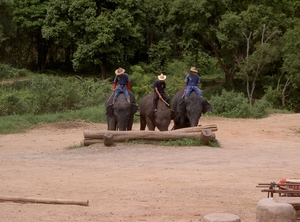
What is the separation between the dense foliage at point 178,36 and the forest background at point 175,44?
0.20 ft

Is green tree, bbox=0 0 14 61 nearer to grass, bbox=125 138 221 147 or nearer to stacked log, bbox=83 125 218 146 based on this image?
stacked log, bbox=83 125 218 146

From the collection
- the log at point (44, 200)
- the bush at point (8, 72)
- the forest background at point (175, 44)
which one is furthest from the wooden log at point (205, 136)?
the bush at point (8, 72)

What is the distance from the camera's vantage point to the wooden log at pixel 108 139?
17.1m

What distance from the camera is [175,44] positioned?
4616cm

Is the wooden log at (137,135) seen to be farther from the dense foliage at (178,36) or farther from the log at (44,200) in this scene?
the dense foliage at (178,36)

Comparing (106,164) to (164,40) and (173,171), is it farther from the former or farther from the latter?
(164,40)

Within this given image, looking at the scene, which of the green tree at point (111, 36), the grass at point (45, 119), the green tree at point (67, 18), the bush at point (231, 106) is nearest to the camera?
the grass at point (45, 119)

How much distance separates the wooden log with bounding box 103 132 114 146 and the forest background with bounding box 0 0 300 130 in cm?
1157

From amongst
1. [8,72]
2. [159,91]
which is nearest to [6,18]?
[8,72]

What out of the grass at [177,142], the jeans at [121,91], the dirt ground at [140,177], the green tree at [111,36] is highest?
the green tree at [111,36]

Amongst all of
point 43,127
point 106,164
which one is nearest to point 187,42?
point 43,127

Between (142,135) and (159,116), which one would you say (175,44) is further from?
(142,135)

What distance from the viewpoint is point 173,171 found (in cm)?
1391

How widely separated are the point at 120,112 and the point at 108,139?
2.63m
